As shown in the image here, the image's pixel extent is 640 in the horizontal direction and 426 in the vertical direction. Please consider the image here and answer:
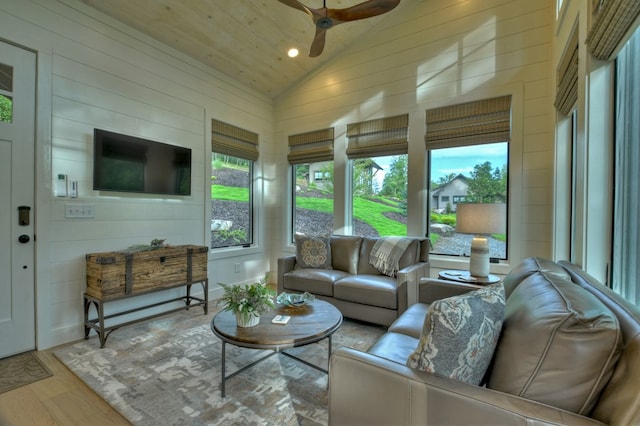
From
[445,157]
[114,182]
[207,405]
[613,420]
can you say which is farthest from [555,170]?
[114,182]

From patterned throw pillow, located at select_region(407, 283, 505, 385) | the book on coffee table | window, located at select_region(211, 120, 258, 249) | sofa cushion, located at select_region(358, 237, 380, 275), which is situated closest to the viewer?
patterned throw pillow, located at select_region(407, 283, 505, 385)

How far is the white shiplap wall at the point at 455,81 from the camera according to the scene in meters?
3.02

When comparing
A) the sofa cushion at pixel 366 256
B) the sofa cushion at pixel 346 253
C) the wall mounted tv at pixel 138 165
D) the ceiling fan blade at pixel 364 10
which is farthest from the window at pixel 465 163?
the wall mounted tv at pixel 138 165

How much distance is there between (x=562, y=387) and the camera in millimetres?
890

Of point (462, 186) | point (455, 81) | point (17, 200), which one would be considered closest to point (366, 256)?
point (462, 186)

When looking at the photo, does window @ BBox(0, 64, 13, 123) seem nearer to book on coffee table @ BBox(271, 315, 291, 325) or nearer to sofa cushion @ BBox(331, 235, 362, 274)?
book on coffee table @ BBox(271, 315, 291, 325)

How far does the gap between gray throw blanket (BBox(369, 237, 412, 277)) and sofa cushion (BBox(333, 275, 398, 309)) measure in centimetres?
12

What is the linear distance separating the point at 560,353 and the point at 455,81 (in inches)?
132

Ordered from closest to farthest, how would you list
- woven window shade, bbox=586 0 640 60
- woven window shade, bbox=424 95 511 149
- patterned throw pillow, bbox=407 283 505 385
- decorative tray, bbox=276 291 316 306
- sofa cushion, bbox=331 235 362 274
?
patterned throw pillow, bbox=407 283 505 385
woven window shade, bbox=586 0 640 60
decorative tray, bbox=276 291 316 306
woven window shade, bbox=424 95 511 149
sofa cushion, bbox=331 235 362 274

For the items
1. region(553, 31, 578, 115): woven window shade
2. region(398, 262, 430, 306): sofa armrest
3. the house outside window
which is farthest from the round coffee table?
region(553, 31, 578, 115): woven window shade

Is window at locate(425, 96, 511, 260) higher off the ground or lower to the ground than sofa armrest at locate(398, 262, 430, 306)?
higher

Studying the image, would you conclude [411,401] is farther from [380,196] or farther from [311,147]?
[311,147]

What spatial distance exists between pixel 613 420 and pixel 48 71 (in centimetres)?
408

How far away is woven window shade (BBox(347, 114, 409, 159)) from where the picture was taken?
3.82 m
